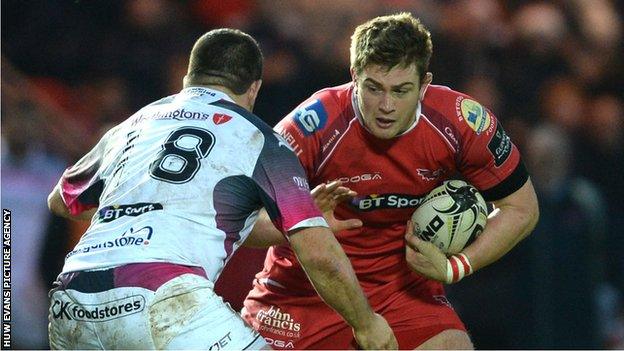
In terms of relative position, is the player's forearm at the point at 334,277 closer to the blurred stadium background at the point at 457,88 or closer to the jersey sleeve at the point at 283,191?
the jersey sleeve at the point at 283,191

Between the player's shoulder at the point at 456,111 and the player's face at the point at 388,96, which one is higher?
the player's face at the point at 388,96

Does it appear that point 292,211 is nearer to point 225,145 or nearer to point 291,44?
point 225,145

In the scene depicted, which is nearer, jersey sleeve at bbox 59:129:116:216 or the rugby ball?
jersey sleeve at bbox 59:129:116:216

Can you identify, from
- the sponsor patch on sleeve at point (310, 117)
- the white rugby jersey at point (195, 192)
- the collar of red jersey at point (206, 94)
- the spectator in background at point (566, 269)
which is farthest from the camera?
the spectator in background at point (566, 269)

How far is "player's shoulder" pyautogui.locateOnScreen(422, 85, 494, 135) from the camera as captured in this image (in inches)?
230

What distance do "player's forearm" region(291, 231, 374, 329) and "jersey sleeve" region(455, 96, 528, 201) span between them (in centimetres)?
127

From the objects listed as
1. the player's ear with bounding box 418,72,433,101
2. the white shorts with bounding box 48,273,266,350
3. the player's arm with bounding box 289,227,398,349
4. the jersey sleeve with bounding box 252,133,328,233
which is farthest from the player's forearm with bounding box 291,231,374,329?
the player's ear with bounding box 418,72,433,101

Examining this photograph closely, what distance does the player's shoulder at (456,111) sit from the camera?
5.84 meters

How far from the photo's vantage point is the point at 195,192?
4.81 meters

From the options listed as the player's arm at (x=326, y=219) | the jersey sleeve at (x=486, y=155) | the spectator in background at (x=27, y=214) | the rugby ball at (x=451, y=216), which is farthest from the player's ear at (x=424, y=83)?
the spectator in background at (x=27, y=214)

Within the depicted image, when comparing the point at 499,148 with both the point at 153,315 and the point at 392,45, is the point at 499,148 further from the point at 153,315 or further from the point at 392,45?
the point at 153,315

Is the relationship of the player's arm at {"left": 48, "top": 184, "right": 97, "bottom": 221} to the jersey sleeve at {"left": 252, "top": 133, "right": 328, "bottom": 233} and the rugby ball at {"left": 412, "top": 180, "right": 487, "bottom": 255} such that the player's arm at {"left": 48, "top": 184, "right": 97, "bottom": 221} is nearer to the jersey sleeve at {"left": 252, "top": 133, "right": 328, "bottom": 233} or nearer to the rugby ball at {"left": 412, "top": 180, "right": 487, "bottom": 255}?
the jersey sleeve at {"left": 252, "top": 133, "right": 328, "bottom": 233}

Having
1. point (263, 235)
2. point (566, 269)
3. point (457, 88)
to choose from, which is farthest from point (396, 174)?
point (457, 88)

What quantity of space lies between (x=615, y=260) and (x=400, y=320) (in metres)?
3.92
